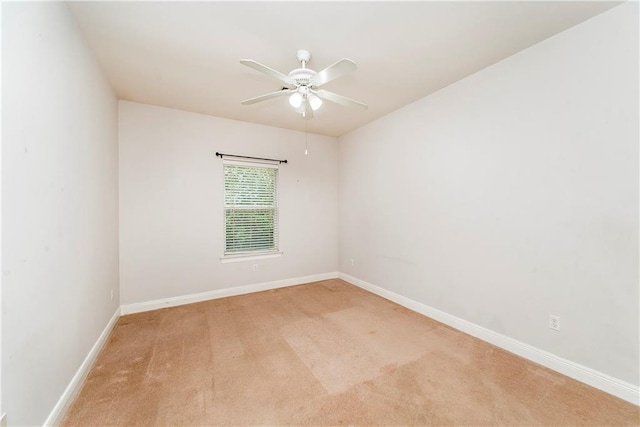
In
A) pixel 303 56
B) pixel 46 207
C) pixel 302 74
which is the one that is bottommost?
pixel 46 207

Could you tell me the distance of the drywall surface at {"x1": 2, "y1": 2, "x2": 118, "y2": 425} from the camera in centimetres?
118

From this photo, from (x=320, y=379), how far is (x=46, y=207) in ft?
6.91

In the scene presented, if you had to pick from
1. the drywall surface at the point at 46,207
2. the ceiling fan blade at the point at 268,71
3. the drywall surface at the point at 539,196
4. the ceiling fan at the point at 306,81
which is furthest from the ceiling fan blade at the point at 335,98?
the drywall surface at the point at 46,207

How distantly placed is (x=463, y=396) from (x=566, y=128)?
85.0 inches

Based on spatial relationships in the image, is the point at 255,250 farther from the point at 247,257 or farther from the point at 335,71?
the point at 335,71

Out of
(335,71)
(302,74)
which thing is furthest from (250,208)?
(335,71)

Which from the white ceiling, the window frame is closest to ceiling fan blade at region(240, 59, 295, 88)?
the white ceiling

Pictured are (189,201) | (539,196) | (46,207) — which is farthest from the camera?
(189,201)

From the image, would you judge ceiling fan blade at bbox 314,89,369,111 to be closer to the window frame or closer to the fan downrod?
the fan downrod

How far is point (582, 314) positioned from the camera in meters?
1.91

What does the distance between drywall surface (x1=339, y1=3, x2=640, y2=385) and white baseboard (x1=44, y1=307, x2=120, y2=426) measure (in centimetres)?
329

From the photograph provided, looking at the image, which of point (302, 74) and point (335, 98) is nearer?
point (302, 74)

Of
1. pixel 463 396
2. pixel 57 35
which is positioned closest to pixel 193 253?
pixel 57 35

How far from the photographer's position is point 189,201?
357 centimetres
